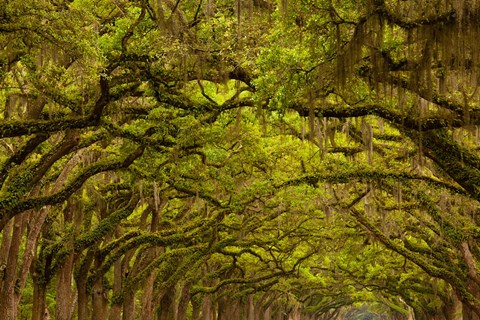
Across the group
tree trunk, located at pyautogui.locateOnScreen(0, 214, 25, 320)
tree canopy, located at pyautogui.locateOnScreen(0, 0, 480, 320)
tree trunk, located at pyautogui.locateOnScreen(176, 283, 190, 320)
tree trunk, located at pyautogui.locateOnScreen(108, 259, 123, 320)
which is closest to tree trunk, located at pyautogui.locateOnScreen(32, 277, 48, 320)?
tree canopy, located at pyautogui.locateOnScreen(0, 0, 480, 320)

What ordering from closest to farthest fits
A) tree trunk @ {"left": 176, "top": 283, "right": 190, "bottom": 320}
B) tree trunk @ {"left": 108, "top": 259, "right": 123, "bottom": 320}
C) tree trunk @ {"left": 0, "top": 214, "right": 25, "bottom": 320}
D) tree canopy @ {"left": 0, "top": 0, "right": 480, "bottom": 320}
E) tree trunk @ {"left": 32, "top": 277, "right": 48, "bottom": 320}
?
tree canopy @ {"left": 0, "top": 0, "right": 480, "bottom": 320}
tree trunk @ {"left": 0, "top": 214, "right": 25, "bottom": 320}
tree trunk @ {"left": 32, "top": 277, "right": 48, "bottom": 320}
tree trunk @ {"left": 108, "top": 259, "right": 123, "bottom": 320}
tree trunk @ {"left": 176, "top": 283, "right": 190, "bottom": 320}

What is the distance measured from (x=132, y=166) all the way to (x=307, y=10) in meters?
8.38

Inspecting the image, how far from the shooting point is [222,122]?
17047mm

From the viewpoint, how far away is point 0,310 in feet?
54.5

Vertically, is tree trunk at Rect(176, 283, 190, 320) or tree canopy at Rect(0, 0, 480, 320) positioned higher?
tree canopy at Rect(0, 0, 480, 320)

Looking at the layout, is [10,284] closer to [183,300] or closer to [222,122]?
[222,122]

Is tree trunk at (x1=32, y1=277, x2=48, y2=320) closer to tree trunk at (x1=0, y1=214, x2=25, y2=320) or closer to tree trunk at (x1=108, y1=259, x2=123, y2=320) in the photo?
tree trunk at (x1=0, y1=214, x2=25, y2=320)

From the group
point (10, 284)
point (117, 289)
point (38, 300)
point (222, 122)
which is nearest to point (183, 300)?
point (117, 289)

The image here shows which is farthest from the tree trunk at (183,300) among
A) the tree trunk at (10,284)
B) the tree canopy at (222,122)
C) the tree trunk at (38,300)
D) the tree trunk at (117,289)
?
the tree trunk at (10,284)

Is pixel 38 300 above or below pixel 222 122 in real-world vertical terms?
below

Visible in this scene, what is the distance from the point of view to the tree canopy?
1051cm

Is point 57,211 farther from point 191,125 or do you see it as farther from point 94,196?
point 191,125

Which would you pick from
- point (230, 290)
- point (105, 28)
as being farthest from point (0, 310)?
point (230, 290)

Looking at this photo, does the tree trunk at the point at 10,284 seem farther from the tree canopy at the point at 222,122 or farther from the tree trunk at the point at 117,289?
the tree trunk at the point at 117,289
